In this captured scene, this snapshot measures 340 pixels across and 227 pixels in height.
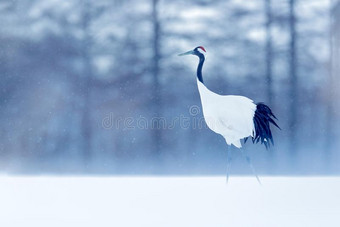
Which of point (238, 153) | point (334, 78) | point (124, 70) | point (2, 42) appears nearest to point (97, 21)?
point (124, 70)

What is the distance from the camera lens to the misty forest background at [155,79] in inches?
138

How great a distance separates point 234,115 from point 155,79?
837mm

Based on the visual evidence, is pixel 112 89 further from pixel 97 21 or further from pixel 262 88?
pixel 262 88

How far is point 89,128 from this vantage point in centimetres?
362

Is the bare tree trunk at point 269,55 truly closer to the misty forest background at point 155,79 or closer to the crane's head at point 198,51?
the misty forest background at point 155,79

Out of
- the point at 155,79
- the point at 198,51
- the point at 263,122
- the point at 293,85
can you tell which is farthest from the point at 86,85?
the point at 293,85

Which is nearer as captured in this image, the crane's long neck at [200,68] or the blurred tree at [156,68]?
the crane's long neck at [200,68]

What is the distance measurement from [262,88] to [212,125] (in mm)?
672
